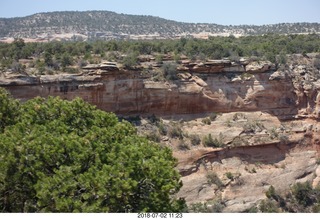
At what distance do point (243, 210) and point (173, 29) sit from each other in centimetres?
6054

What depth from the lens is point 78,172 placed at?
429 inches

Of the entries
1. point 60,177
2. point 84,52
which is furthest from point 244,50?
point 60,177

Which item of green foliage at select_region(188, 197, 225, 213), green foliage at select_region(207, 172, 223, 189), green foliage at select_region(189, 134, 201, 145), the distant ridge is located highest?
the distant ridge

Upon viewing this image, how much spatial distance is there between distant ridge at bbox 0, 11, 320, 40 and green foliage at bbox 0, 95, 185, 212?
59.4m

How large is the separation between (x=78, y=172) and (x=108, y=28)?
71.0 metres

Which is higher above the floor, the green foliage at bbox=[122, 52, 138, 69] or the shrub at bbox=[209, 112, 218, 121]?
the green foliage at bbox=[122, 52, 138, 69]

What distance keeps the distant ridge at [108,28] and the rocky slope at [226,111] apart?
39.0 m

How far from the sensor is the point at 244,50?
35.4 meters

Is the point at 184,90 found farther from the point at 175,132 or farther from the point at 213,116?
the point at 175,132

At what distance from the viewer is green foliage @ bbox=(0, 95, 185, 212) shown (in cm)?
1034

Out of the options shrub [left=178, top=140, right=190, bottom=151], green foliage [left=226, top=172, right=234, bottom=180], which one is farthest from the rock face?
green foliage [left=226, top=172, right=234, bottom=180]

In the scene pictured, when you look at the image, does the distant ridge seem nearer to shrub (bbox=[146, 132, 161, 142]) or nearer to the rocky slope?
the rocky slope

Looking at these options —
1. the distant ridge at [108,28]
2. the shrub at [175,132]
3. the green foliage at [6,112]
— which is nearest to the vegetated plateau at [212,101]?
the shrub at [175,132]

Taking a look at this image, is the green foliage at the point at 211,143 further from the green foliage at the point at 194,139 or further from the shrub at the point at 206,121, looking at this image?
the shrub at the point at 206,121
